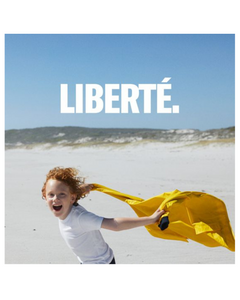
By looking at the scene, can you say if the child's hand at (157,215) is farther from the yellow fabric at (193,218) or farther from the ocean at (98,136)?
the ocean at (98,136)

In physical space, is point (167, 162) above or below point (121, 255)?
above

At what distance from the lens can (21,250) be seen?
197 inches

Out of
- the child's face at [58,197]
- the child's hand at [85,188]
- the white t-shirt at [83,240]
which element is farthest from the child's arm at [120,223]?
the child's hand at [85,188]

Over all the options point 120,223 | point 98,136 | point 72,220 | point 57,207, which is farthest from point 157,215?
point 98,136

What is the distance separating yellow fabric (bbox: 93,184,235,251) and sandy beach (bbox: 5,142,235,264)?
1.17 m

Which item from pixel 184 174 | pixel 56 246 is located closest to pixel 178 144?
pixel 184 174

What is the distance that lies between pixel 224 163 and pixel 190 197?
9355 mm

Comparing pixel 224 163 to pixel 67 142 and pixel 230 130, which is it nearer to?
pixel 230 130

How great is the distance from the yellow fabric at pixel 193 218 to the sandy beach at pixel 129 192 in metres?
1.17

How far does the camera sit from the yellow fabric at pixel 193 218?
3336mm

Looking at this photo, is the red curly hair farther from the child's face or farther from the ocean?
the ocean

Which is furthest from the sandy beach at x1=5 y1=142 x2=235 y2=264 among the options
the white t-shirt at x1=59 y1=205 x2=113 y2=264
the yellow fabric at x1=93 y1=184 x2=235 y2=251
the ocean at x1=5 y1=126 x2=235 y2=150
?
the ocean at x1=5 y1=126 x2=235 y2=150

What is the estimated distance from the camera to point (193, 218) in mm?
3504

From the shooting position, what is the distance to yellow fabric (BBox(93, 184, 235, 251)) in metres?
3.34
